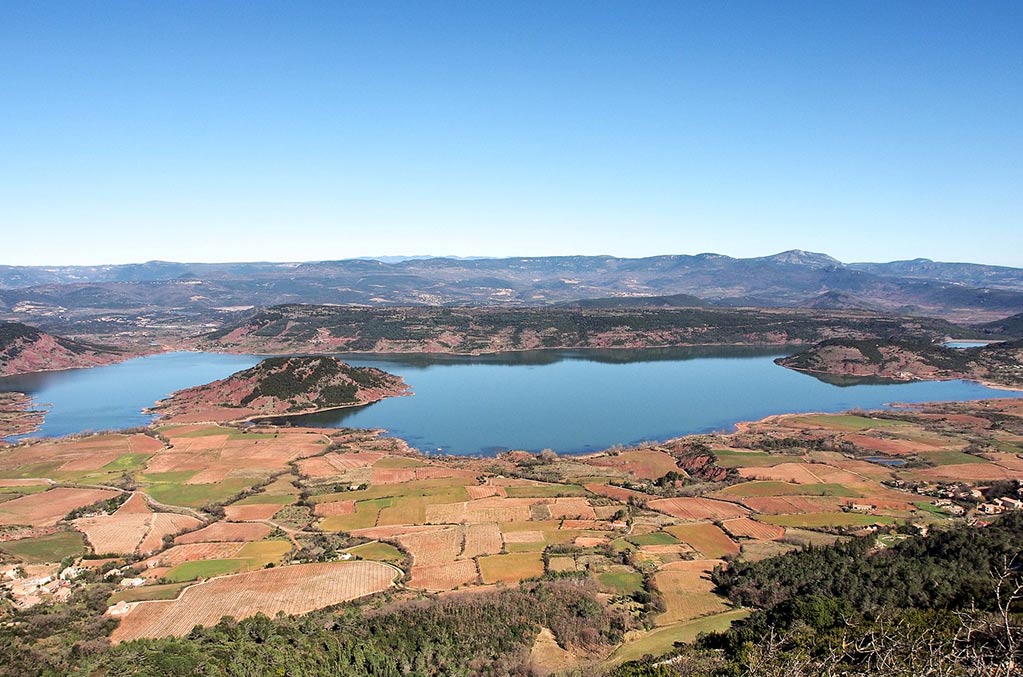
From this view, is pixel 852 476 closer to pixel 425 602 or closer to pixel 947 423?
pixel 947 423

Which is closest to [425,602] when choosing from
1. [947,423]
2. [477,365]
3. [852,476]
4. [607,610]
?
[607,610]

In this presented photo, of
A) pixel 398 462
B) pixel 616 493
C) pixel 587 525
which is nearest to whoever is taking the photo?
pixel 587 525

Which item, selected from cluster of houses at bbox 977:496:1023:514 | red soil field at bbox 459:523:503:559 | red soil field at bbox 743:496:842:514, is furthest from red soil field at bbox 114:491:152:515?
cluster of houses at bbox 977:496:1023:514

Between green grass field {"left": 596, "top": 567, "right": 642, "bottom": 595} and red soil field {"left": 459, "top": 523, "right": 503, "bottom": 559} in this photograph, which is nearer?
green grass field {"left": 596, "top": 567, "right": 642, "bottom": 595}

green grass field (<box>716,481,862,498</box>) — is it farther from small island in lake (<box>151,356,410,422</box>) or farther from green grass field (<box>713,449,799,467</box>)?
small island in lake (<box>151,356,410,422</box>)

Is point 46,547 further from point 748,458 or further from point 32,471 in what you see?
point 748,458

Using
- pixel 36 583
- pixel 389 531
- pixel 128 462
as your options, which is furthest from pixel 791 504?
pixel 128 462
